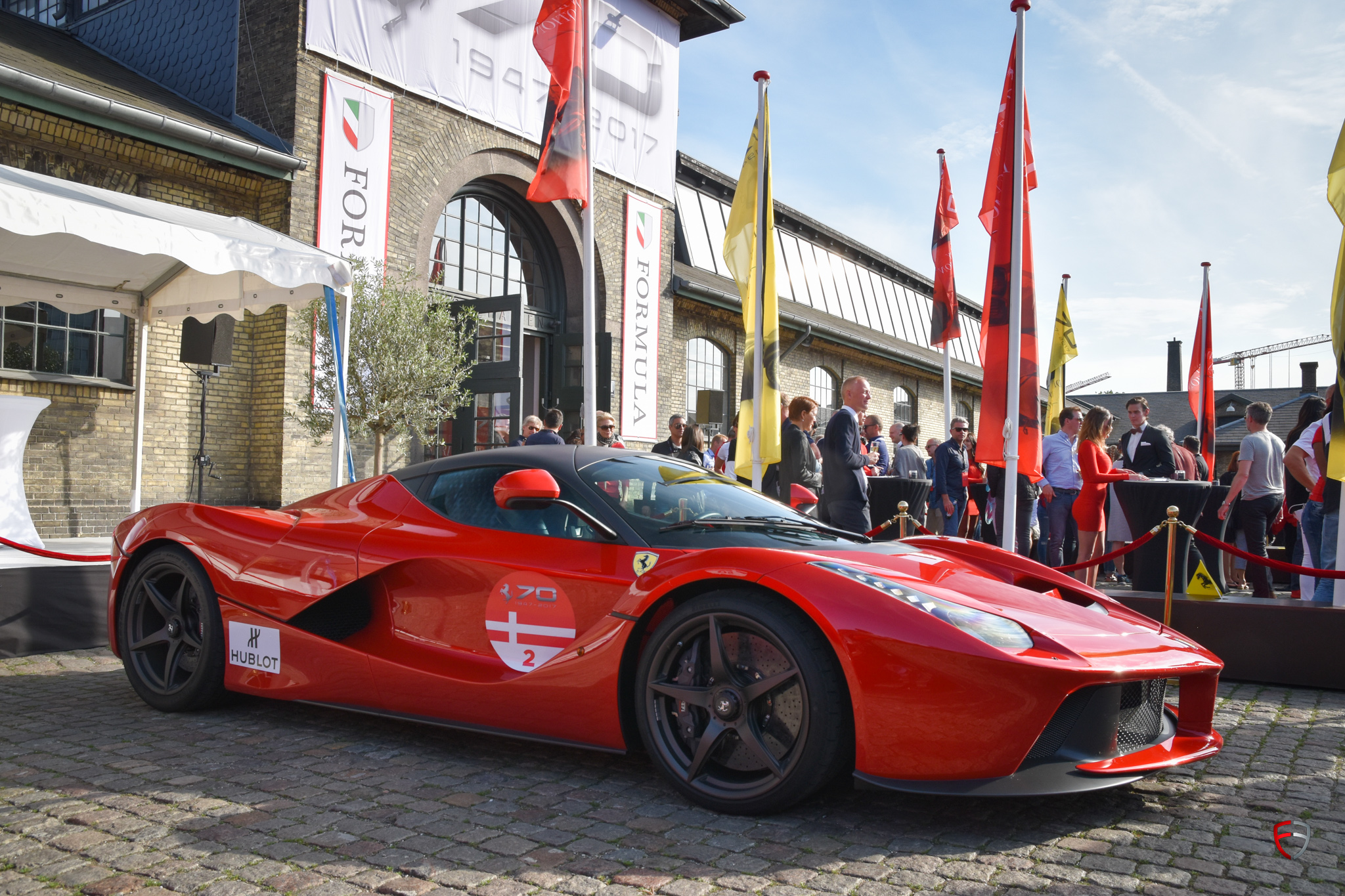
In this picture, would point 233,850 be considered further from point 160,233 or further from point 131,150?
point 131,150

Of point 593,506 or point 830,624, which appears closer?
point 830,624

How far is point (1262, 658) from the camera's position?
544cm

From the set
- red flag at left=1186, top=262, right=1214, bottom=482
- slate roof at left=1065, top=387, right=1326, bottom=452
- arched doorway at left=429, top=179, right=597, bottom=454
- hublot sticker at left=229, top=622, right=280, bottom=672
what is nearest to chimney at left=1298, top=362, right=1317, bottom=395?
slate roof at left=1065, top=387, right=1326, bottom=452

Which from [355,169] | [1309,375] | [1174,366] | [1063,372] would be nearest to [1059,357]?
[1063,372]

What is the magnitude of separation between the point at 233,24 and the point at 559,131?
6.84m

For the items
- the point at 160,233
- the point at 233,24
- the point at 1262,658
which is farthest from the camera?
the point at 233,24

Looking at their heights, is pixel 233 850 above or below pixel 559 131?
below

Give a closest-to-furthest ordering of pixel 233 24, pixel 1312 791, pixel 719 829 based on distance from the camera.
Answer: pixel 719 829 → pixel 1312 791 → pixel 233 24

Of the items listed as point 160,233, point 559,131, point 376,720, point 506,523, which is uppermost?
point 559,131

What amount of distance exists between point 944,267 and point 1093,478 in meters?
6.86

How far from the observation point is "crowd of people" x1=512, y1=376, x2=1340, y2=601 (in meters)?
6.87

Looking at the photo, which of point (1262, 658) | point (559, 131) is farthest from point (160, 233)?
point (1262, 658)

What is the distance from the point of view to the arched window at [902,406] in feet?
94.7

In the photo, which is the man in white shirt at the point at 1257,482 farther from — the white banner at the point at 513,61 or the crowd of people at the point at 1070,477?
the white banner at the point at 513,61
